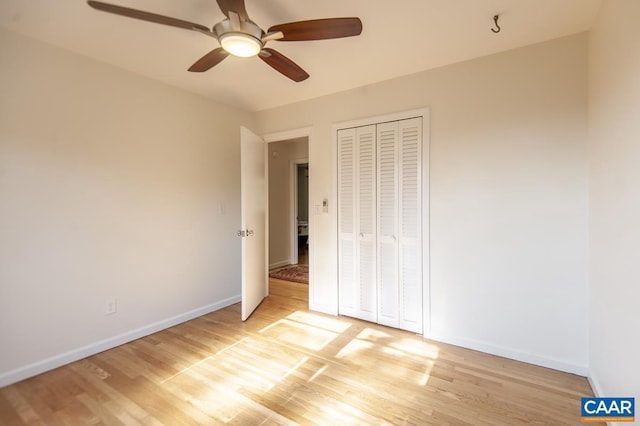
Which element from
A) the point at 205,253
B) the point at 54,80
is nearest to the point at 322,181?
the point at 205,253

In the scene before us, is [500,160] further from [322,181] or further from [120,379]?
[120,379]

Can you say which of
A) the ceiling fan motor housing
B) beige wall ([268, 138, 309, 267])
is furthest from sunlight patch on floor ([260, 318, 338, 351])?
beige wall ([268, 138, 309, 267])

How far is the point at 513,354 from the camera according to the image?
7.45 feet

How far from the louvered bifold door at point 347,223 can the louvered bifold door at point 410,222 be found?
511mm

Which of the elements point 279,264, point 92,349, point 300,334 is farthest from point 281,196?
point 92,349

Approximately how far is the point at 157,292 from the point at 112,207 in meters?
0.93

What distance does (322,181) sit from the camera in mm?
3256

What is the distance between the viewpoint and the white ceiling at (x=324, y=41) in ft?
5.76

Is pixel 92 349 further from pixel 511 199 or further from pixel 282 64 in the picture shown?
pixel 511 199

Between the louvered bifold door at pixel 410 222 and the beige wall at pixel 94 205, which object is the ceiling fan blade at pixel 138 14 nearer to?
the beige wall at pixel 94 205

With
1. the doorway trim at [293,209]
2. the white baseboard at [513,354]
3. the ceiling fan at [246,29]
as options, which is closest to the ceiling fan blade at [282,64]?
the ceiling fan at [246,29]

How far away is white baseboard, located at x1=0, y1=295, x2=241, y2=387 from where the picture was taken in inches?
79.2

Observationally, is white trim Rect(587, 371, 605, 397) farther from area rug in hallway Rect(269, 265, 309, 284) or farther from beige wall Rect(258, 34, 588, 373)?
area rug in hallway Rect(269, 265, 309, 284)

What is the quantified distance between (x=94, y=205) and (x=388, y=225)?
2636 millimetres
